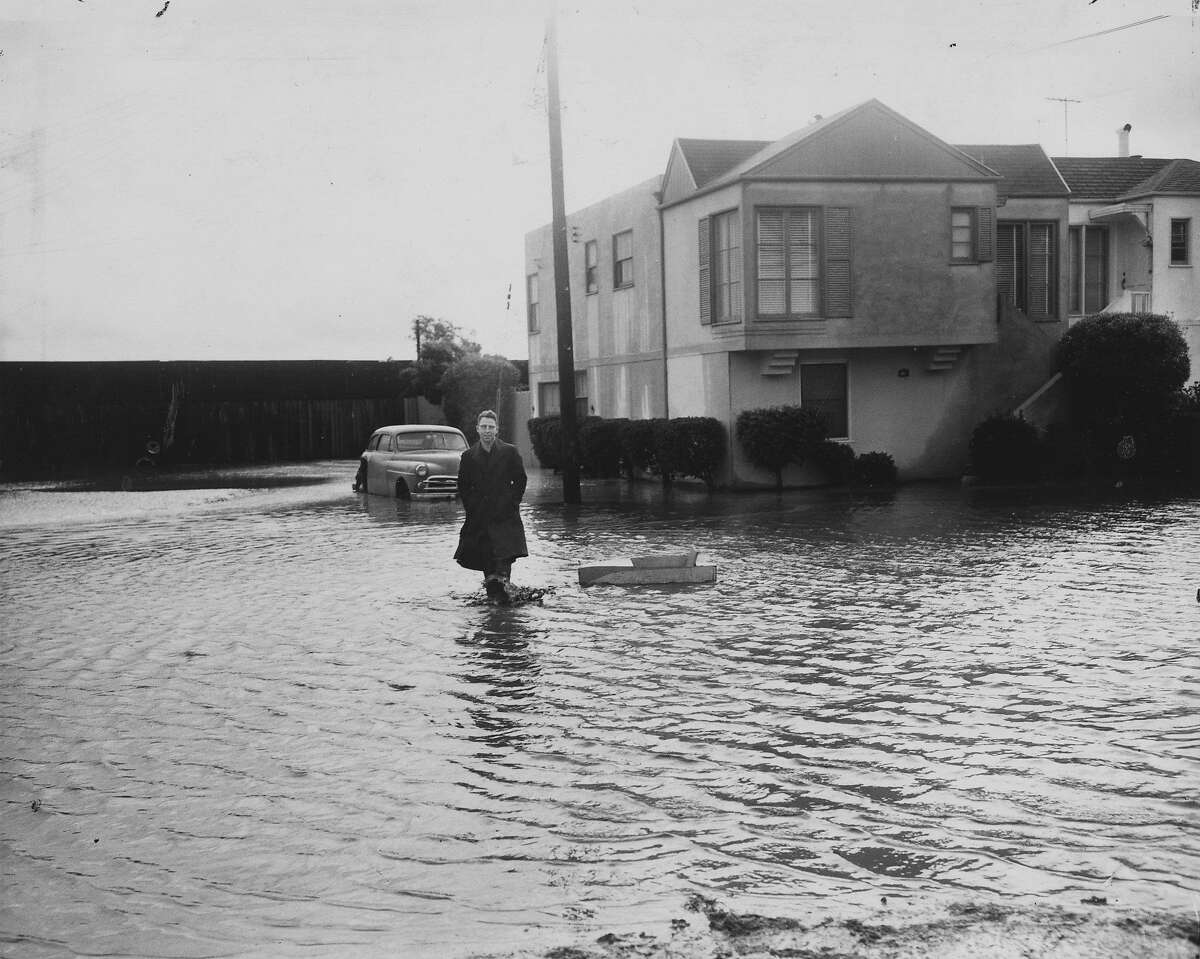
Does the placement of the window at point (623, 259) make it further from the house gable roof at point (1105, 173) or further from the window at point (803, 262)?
the house gable roof at point (1105, 173)

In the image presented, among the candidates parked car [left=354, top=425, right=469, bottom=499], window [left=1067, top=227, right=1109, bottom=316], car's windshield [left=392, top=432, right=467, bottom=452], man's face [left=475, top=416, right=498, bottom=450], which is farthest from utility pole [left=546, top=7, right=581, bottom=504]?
window [left=1067, top=227, right=1109, bottom=316]

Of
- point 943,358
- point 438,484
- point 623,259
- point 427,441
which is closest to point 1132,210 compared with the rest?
point 943,358

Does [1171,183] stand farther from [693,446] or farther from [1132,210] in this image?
[693,446]

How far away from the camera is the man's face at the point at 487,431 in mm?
13039

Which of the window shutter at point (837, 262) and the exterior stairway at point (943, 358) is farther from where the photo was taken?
the exterior stairway at point (943, 358)

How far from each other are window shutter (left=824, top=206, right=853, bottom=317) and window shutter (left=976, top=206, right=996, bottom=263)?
288 centimetres

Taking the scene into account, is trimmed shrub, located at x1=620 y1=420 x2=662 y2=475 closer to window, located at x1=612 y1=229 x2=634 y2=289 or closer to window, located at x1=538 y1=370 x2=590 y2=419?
window, located at x1=612 y1=229 x2=634 y2=289

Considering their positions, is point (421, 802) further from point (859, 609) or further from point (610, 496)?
point (610, 496)

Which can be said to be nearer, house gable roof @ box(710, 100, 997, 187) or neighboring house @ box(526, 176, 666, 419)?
house gable roof @ box(710, 100, 997, 187)

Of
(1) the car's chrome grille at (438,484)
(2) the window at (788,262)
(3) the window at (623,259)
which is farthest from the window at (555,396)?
(2) the window at (788,262)

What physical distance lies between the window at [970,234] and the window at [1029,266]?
3.14m

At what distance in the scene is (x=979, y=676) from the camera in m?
9.35

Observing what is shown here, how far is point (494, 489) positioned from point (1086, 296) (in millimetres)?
29097

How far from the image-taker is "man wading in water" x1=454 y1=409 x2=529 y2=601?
1316 cm
